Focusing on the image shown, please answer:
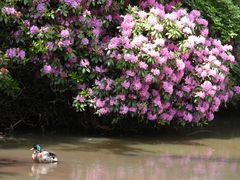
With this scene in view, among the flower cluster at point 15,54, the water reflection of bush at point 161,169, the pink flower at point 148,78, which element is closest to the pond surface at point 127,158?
the water reflection of bush at point 161,169

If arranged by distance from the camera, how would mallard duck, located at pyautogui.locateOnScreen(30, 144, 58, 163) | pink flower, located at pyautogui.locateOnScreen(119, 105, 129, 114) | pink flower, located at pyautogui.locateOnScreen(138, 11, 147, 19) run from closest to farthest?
mallard duck, located at pyautogui.locateOnScreen(30, 144, 58, 163) → pink flower, located at pyautogui.locateOnScreen(119, 105, 129, 114) → pink flower, located at pyautogui.locateOnScreen(138, 11, 147, 19)

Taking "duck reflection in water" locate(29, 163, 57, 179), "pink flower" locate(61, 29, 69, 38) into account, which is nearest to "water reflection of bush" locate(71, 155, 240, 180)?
"duck reflection in water" locate(29, 163, 57, 179)

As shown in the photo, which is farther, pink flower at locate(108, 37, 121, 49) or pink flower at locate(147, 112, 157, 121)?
pink flower at locate(147, 112, 157, 121)

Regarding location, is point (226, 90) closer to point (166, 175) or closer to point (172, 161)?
point (172, 161)

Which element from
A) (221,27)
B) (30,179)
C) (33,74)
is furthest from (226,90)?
(30,179)

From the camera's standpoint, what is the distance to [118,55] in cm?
1022

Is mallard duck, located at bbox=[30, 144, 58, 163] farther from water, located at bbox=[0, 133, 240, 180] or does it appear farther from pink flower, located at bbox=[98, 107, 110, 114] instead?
pink flower, located at bbox=[98, 107, 110, 114]

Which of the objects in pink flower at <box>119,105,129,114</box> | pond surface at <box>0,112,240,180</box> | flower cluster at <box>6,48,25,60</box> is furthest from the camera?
pink flower at <box>119,105,129,114</box>

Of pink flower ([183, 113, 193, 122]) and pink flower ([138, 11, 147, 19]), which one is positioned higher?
pink flower ([138, 11, 147, 19])

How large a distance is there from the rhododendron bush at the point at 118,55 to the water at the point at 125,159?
0.52 m

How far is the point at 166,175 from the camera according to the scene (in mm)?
8203

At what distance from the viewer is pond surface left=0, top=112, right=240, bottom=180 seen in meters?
8.08

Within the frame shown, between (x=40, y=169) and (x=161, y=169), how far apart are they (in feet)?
5.19

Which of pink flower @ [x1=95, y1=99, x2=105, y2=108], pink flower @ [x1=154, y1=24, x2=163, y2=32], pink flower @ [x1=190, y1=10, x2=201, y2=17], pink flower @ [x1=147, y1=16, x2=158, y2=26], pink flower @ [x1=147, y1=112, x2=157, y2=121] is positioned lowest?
pink flower @ [x1=147, y1=112, x2=157, y2=121]
